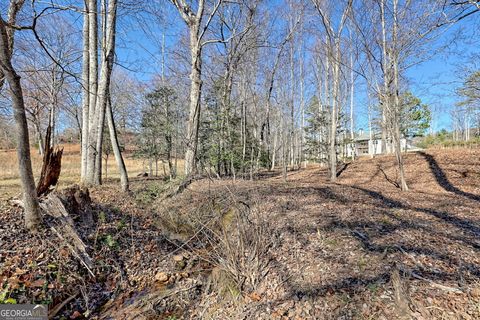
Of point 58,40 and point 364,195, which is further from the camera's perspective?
point 58,40

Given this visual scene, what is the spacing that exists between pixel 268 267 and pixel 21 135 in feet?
12.3

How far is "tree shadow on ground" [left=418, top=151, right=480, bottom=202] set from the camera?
690cm

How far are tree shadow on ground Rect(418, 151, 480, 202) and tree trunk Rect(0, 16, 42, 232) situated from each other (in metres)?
9.80

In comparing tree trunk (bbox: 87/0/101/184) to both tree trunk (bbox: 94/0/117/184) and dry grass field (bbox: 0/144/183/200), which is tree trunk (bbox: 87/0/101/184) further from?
dry grass field (bbox: 0/144/183/200)

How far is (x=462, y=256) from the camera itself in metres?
2.91

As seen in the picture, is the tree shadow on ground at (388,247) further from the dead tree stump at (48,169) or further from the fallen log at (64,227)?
the dead tree stump at (48,169)

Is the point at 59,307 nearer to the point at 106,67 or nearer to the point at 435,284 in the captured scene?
the point at 435,284

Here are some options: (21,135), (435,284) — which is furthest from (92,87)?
(435,284)

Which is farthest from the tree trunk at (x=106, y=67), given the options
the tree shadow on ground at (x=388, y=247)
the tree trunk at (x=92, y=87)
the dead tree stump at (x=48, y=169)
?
the tree shadow on ground at (x=388, y=247)

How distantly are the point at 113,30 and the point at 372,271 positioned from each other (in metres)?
8.36

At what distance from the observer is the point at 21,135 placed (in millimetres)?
3141

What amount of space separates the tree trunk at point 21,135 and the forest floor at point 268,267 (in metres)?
0.32

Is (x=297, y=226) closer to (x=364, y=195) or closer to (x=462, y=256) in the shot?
(x=462, y=256)

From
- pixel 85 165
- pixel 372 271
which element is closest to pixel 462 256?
pixel 372 271
